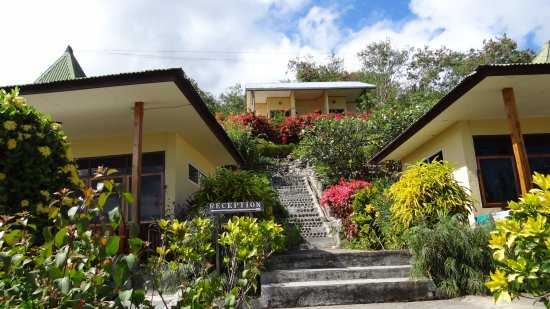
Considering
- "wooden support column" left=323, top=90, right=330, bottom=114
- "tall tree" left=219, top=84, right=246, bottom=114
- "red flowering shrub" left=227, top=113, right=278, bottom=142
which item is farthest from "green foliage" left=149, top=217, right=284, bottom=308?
"tall tree" left=219, top=84, right=246, bottom=114

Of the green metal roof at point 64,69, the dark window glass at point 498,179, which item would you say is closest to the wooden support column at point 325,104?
the dark window glass at point 498,179

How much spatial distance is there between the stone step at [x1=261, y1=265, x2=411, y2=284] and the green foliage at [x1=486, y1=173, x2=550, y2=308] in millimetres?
4197

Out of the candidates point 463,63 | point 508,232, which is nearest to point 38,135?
point 508,232

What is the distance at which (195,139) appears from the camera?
11070 millimetres

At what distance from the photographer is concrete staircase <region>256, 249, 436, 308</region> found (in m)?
5.99

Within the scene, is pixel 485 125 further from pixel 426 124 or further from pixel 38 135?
pixel 38 135

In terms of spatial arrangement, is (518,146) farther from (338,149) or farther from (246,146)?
(246,146)

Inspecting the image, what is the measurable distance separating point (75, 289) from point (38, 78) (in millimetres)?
10718

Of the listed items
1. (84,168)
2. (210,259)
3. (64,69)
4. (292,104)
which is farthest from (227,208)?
(292,104)

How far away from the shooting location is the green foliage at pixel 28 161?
3545 mm

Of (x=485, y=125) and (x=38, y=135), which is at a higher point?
(x=485, y=125)

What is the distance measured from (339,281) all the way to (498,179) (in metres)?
5.19

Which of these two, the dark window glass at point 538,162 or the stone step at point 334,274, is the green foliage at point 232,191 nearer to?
the stone step at point 334,274

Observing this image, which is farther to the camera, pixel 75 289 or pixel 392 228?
pixel 392 228
